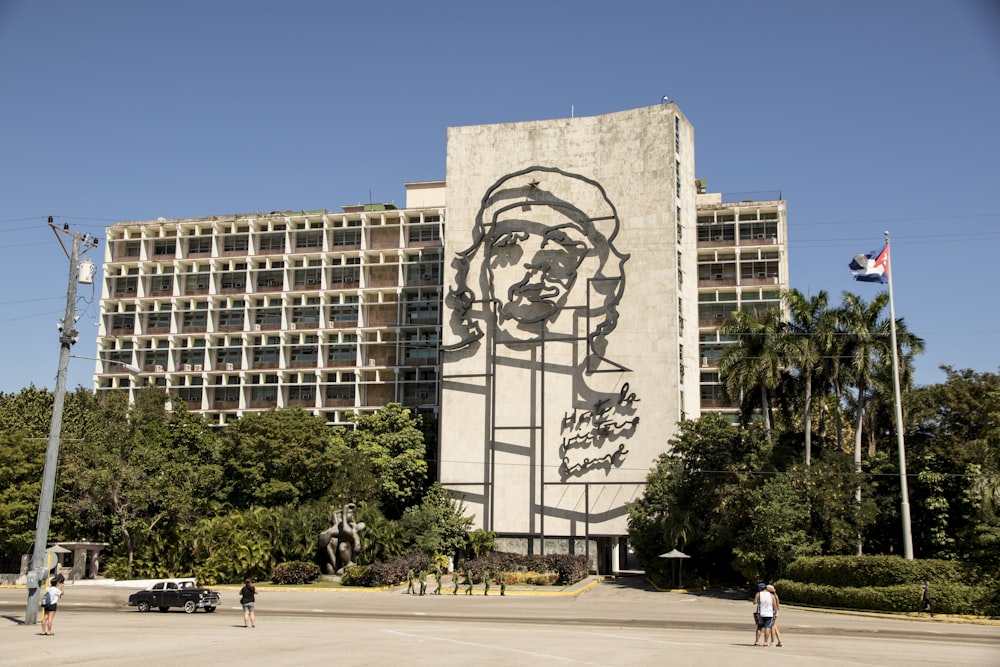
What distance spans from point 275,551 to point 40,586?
1209 inches

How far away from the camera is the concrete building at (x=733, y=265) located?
329 ft

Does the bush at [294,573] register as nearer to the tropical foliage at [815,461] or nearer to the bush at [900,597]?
the tropical foliage at [815,461]

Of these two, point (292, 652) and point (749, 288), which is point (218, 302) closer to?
point (749, 288)

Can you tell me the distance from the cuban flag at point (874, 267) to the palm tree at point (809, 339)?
11.3m

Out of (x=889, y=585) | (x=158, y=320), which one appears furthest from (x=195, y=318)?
(x=889, y=585)

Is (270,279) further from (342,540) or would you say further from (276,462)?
(342,540)

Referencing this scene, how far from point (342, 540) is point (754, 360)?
99.3 feet

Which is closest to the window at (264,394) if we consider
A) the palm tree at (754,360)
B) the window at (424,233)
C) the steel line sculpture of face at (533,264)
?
the window at (424,233)

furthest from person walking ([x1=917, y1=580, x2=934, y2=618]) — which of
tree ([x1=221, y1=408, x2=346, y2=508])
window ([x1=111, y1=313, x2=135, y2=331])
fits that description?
window ([x1=111, y1=313, x2=135, y2=331])

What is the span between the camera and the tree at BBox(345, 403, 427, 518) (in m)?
79.8

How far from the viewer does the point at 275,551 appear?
216 feet

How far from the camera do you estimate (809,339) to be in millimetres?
59125

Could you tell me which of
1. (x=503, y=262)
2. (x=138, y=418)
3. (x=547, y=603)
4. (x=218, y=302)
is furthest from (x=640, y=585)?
(x=218, y=302)

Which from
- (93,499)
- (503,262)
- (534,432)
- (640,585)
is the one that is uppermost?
(503,262)
